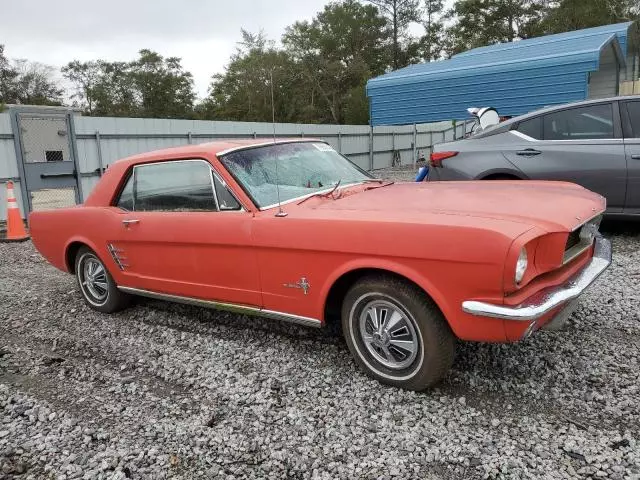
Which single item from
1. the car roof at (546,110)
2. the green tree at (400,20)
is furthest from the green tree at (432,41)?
the car roof at (546,110)

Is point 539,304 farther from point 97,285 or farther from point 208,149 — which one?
point 97,285

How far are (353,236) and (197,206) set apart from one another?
1.39 metres

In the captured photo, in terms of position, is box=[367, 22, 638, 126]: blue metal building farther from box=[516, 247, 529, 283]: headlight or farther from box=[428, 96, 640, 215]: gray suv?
box=[516, 247, 529, 283]: headlight

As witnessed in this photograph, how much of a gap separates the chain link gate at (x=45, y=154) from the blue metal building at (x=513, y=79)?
8.97 meters

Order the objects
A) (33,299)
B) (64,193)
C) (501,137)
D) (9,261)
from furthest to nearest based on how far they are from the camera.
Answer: (64,193), (9,261), (501,137), (33,299)

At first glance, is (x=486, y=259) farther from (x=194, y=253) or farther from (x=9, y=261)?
(x=9, y=261)

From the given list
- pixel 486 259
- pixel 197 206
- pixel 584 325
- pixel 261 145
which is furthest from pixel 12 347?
pixel 584 325

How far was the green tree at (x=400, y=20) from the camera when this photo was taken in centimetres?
4300

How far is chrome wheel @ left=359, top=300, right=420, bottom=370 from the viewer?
9.20 feet

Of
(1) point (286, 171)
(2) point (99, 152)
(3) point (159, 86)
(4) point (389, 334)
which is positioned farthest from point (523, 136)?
(3) point (159, 86)

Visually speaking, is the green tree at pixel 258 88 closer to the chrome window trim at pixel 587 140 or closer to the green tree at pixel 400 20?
the green tree at pixel 400 20

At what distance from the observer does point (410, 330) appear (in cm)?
279

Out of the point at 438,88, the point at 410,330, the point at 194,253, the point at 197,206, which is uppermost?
the point at 438,88

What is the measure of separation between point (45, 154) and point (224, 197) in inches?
287
